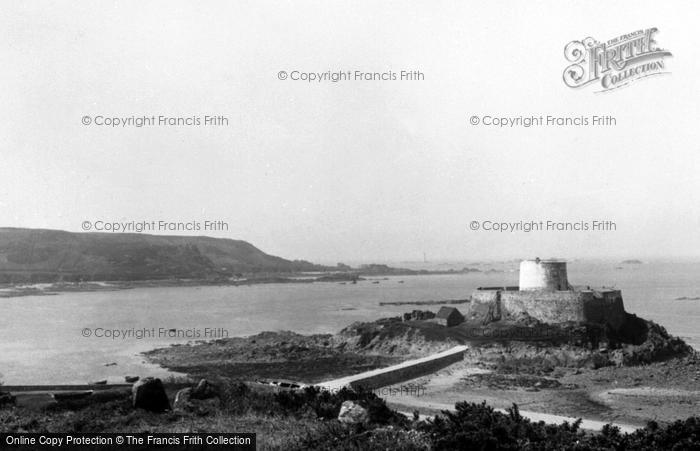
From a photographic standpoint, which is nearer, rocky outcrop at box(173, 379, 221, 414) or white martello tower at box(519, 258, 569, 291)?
rocky outcrop at box(173, 379, 221, 414)

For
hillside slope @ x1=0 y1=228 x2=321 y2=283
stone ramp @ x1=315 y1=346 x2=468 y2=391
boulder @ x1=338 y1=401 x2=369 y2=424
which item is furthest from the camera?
hillside slope @ x1=0 y1=228 x2=321 y2=283

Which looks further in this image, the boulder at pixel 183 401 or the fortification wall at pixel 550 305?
the fortification wall at pixel 550 305

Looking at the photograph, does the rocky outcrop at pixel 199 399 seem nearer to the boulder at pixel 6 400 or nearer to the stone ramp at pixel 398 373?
the boulder at pixel 6 400

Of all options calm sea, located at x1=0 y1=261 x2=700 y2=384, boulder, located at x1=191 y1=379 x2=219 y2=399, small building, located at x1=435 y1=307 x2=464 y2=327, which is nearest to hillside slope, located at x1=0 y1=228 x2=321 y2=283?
calm sea, located at x1=0 y1=261 x2=700 y2=384

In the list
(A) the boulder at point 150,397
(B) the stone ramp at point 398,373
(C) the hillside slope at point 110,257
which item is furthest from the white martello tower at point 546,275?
(C) the hillside slope at point 110,257

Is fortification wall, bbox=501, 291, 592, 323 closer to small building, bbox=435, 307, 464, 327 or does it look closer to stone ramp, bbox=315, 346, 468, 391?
small building, bbox=435, 307, 464, 327

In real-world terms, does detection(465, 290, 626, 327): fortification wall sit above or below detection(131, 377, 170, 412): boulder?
above

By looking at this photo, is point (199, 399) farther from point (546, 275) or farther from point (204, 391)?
point (546, 275)
